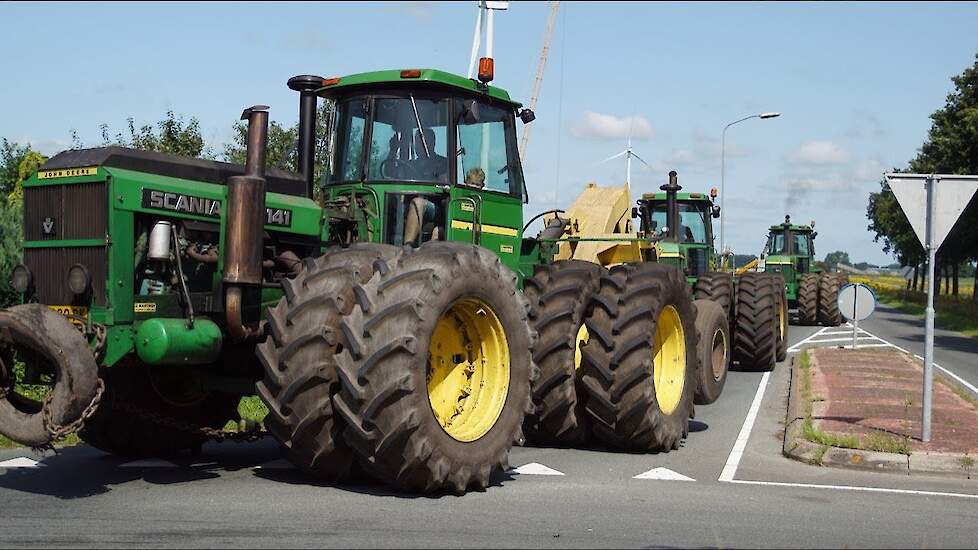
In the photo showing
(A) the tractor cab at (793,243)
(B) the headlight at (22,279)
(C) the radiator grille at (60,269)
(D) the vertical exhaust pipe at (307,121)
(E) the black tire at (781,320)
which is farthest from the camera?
(A) the tractor cab at (793,243)

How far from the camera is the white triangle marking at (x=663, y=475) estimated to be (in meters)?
9.59

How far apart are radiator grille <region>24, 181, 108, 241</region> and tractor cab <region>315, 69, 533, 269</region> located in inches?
84.8

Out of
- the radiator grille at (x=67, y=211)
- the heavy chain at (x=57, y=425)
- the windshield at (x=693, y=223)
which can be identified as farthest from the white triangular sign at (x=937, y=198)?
the windshield at (x=693, y=223)

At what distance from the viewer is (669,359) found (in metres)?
11.7

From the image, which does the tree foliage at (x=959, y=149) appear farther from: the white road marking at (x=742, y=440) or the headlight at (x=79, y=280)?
the headlight at (x=79, y=280)

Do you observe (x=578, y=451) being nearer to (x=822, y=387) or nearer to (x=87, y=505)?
(x=87, y=505)

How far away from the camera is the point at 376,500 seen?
25.9ft

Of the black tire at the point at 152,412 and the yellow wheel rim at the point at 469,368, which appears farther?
the black tire at the point at 152,412

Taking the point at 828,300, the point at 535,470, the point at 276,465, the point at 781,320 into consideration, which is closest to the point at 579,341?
the point at 535,470

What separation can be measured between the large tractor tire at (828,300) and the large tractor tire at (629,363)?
2532 cm

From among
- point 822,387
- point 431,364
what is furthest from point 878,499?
point 822,387

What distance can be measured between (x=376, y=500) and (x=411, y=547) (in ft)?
4.65

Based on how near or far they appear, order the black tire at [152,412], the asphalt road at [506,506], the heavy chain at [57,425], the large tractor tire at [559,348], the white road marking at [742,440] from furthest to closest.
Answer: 1. the large tractor tire at [559,348]
2. the white road marking at [742,440]
3. the black tire at [152,412]
4. the heavy chain at [57,425]
5. the asphalt road at [506,506]

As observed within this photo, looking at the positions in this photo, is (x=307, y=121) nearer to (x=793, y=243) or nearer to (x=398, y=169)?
(x=398, y=169)
